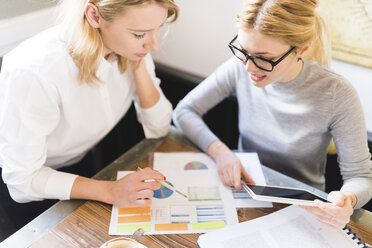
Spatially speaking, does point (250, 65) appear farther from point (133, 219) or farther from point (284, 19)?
Answer: point (133, 219)

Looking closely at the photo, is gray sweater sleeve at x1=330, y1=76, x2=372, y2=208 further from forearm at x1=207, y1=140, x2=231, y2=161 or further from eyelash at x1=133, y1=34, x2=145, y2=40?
eyelash at x1=133, y1=34, x2=145, y2=40

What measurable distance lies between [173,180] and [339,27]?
0.87 metres

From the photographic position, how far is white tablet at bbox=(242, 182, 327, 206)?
917mm

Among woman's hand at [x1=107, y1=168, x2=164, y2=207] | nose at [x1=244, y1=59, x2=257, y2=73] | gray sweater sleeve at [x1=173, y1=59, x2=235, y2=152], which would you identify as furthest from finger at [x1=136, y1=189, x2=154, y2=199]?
nose at [x1=244, y1=59, x2=257, y2=73]

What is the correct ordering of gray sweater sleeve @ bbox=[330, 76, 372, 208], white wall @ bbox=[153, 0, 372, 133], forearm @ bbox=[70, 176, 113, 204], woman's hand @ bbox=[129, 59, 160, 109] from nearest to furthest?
1. forearm @ bbox=[70, 176, 113, 204]
2. gray sweater sleeve @ bbox=[330, 76, 372, 208]
3. woman's hand @ bbox=[129, 59, 160, 109]
4. white wall @ bbox=[153, 0, 372, 133]

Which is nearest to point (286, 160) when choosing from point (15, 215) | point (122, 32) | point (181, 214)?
point (181, 214)

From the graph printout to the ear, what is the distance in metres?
0.45

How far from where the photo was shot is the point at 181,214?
3.18ft

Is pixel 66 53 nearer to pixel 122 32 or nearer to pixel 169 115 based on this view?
pixel 122 32

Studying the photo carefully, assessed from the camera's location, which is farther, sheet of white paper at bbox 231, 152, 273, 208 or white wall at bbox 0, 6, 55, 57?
white wall at bbox 0, 6, 55, 57

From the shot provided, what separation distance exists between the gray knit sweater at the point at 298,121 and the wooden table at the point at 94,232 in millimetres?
244

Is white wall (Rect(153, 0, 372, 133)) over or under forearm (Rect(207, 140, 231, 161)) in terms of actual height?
over

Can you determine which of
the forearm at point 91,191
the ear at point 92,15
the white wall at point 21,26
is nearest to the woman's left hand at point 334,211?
the forearm at point 91,191

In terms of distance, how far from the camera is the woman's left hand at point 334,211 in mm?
917
